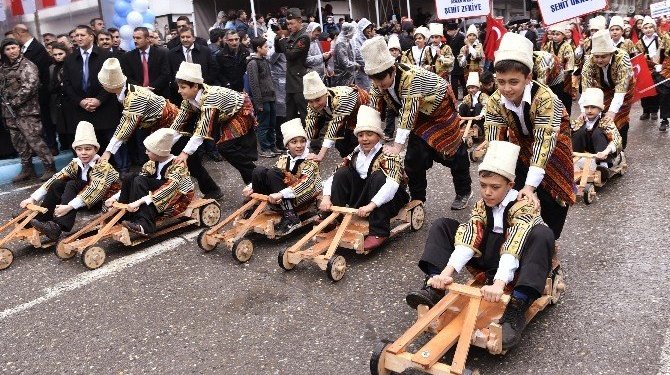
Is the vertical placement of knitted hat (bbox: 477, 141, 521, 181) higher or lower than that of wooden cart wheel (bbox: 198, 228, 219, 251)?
higher

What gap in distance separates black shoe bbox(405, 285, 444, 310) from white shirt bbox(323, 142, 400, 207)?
146 centimetres

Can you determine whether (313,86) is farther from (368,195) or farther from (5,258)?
(5,258)

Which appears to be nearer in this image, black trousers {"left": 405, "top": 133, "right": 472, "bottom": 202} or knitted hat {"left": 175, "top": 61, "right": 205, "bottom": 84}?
black trousers {"left": 405, "top": 133, "right": 472, "bottom": 202}

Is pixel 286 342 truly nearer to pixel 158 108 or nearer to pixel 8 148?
pixel 158 108

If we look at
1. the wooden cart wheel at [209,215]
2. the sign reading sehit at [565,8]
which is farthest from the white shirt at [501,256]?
the sign reading sehit at [565,8]

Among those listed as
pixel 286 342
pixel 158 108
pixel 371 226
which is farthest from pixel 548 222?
pixel 158 108

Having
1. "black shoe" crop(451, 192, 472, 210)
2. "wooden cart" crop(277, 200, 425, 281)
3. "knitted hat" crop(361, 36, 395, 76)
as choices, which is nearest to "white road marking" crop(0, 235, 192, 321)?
"wooden cart" crop(277, 200, 425, 281)

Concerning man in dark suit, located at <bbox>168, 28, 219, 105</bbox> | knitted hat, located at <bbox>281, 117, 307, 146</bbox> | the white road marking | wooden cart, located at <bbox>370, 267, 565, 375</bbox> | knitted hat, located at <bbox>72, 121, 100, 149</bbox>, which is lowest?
the white road marking

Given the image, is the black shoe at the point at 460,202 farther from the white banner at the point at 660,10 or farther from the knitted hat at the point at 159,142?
the white banner at the point at 660,10

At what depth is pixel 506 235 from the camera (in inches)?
152

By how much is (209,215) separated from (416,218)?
2.07 meters

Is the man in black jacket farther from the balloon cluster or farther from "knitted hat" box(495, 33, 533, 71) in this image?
"knitted hat" box(495, 33, 533, 71)

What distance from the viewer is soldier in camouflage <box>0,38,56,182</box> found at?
8227mm

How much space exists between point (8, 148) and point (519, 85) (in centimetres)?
831
